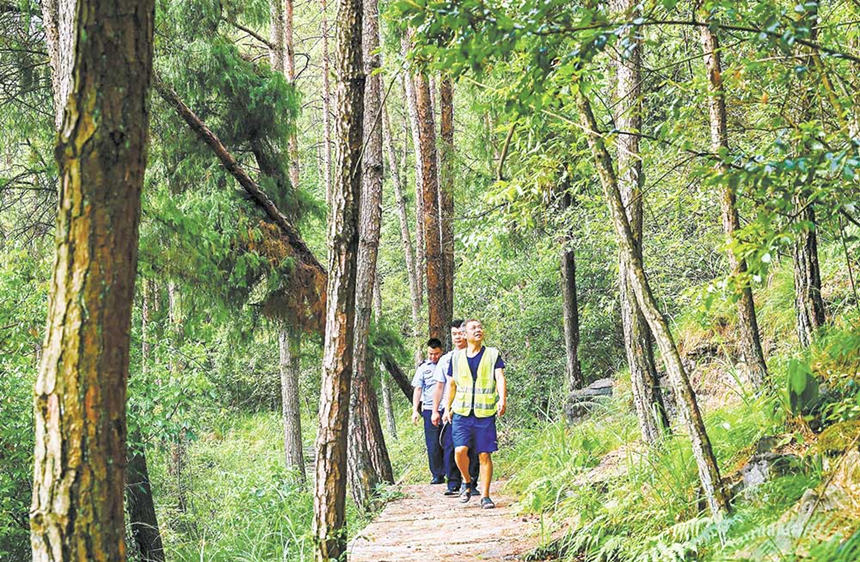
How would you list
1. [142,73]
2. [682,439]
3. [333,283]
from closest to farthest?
[142,73]
[333,283]
[682,439]

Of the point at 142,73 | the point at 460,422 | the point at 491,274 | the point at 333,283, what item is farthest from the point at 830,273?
the point at 491,274

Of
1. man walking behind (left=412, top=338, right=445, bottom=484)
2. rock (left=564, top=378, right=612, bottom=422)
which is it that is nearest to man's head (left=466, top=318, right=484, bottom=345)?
man walking behind (left=412, top=338, right=445, bottom=484)

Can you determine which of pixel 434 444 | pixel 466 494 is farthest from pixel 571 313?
pixel 466 494

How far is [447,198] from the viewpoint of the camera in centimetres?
1394

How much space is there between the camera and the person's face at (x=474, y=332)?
25.4ft

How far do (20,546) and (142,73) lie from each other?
29.6 ft

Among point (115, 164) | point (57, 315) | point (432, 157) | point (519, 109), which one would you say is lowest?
point (57, 315)

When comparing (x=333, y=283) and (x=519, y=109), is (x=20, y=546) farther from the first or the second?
(x=519, y=109)

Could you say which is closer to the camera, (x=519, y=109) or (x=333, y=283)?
(x=519, y=109)

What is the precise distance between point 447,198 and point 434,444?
5.40m

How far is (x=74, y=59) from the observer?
9.53ft

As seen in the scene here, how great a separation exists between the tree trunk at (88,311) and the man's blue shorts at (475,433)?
5.09 m

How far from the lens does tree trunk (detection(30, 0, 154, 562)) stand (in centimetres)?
284

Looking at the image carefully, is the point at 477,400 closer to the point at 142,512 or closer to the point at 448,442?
the point at 448,442
